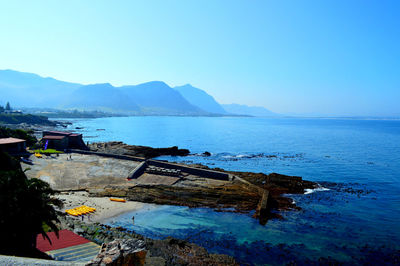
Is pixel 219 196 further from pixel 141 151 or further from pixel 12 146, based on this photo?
pixel 141 151

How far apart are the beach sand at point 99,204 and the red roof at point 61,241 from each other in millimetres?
5364

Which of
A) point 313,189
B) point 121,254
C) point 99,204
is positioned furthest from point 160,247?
point 313,189

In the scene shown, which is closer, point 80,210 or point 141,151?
point 80,210

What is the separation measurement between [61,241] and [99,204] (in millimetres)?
10959

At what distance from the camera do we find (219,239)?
2298cm

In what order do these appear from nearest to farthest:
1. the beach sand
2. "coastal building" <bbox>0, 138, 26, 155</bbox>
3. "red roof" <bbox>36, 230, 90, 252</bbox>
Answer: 1. "red roof" <bbox>36, 230, 90, 252</bbox>
2. the beach sand
3. "coastal building" <bbox>0, 138, 26, 155</bbox>

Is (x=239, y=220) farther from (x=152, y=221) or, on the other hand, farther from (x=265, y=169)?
(x=265, y=169)

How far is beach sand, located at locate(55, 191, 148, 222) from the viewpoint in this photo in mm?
26703

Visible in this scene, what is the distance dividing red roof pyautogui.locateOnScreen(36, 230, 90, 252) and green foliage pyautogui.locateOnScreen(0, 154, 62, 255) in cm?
247

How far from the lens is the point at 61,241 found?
1867 cm

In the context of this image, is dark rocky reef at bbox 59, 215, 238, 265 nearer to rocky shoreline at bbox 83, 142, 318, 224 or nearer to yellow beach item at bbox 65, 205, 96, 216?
yellow beach item at bbox 65, 205, 96, 216

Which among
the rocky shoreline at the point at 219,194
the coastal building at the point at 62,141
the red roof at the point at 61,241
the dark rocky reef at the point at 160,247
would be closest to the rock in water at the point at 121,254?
the dark rocky reef at the point at 160,247

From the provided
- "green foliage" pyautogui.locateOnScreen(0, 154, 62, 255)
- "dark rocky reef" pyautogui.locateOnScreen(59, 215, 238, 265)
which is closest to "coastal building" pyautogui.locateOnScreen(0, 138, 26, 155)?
"dark rocky reef" pyautogui.locateOnScreen(59, 215, 238, 265)

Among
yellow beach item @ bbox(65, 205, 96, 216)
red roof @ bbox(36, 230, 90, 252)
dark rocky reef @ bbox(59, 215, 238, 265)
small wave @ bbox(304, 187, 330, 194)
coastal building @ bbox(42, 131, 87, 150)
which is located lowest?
dark rocky reef @ bbox(59, 215, 238, 265)
